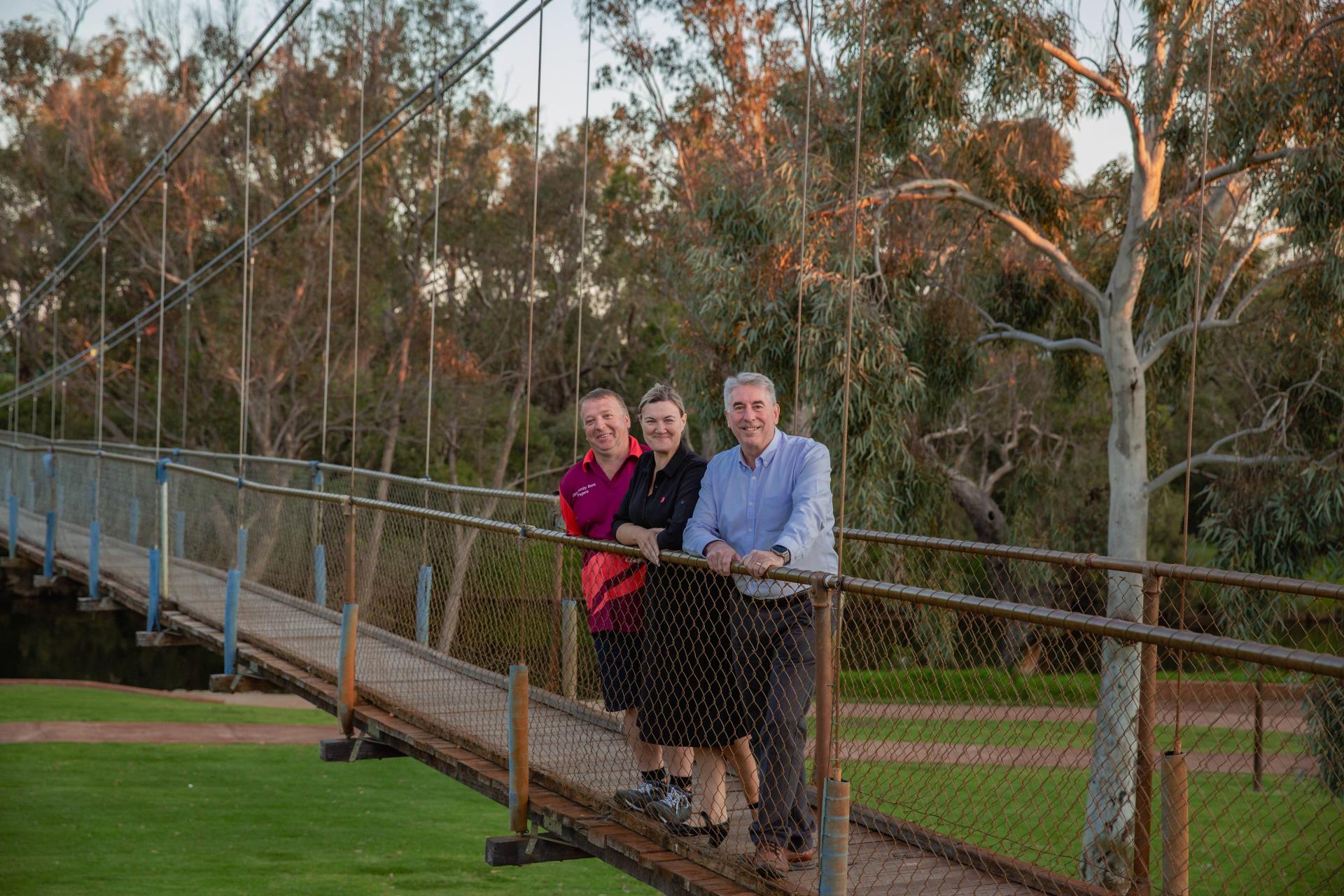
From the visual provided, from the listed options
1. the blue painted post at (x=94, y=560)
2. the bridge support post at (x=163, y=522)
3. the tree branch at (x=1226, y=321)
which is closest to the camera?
the bridge support post at (x=163, y=522)

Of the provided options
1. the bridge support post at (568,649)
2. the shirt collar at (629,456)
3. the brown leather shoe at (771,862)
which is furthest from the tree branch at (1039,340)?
the brown leather shoe at (771,862)

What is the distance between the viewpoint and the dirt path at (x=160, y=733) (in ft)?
48.1

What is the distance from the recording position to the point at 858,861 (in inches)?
122

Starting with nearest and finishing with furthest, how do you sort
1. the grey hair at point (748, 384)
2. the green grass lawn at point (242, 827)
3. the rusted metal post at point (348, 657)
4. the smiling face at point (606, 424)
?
the grey hair at point (748, 384) → the smiling face at point (606, 424) → the rusted metal post at point (348, 657) → the green grass lawn at point (242, 827)

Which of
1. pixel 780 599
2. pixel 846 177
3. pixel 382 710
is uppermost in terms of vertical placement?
pixel 846 177

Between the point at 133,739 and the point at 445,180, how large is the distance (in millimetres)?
9744

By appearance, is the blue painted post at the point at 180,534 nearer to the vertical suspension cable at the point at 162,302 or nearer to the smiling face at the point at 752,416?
the vertical suspension cable at the point at 162,302

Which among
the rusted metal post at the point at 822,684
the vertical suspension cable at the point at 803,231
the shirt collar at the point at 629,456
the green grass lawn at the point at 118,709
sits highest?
the vertical suspension cable at the point at 803,231

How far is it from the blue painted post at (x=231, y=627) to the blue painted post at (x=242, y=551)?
3.60 ft

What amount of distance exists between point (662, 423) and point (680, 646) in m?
0.52

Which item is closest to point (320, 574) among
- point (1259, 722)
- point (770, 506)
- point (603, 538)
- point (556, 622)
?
point (556, 622)

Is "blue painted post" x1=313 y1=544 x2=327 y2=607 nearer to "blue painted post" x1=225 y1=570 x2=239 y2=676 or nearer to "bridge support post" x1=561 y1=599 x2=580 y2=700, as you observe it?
"blue painted post" x1=225 y1=570 x2=239 y2=676

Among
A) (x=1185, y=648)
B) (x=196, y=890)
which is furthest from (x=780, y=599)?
(x=196, y=890)

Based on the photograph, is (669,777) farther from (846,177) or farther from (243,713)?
(243,713)
